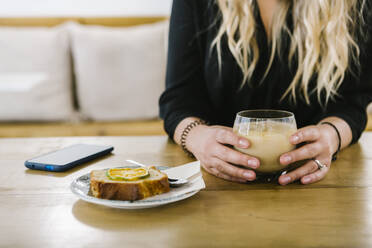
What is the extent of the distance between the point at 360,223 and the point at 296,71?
0.78 m

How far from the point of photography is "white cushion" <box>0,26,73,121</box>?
2.40m

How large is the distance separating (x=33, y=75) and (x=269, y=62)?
1617 millimetres

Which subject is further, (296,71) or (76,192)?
(296,71)

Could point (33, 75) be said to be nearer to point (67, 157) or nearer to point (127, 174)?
point (67, 157)

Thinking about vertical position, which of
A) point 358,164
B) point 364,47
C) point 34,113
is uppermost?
point 364,47

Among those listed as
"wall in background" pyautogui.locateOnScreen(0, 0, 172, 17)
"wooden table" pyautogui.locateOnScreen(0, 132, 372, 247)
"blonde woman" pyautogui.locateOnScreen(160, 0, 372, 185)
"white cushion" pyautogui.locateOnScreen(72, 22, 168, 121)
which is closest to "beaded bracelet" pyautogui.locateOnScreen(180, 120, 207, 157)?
"blonde woman" pyautogui.locateOnScreen(160, 0, 372, 185)

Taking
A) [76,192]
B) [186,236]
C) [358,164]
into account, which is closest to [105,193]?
[76,192]

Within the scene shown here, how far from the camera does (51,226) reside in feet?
2.01

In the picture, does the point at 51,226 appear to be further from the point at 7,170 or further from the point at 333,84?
the point at 333,84

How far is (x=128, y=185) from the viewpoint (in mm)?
661

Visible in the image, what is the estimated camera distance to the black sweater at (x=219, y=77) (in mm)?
1272

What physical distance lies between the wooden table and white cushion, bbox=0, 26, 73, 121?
1.62 meters

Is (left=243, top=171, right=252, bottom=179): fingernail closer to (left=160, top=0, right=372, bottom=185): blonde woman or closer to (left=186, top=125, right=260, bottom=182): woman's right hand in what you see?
(left=186, top=125, right=260, bottom=182): woman's right hand

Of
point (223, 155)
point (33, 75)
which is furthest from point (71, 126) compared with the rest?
point (223, 155)
